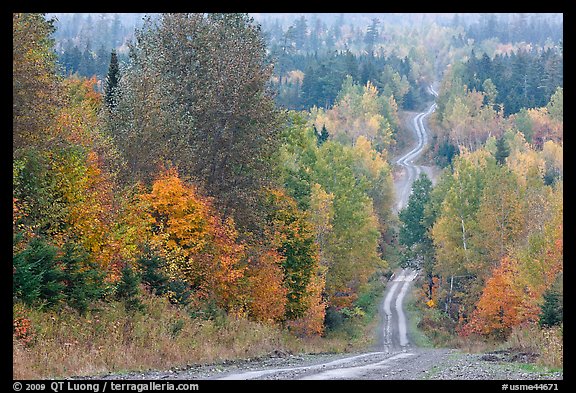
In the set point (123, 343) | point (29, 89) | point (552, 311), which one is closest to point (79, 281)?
point (123, 343)

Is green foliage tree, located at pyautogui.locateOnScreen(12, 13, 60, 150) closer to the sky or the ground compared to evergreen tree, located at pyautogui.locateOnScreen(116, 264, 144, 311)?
closer to the sky

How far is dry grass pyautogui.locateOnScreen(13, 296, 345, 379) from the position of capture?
15758 millimetres

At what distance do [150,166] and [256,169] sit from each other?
4.75m

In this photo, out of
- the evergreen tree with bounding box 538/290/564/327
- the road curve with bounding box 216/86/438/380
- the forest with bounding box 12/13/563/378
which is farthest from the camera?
the evergreen tree with bounding box 538/290/564/327

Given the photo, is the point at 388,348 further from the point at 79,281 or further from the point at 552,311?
the point at 79,281

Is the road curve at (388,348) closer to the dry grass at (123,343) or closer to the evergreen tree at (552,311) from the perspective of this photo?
the dry grass at (123,343)

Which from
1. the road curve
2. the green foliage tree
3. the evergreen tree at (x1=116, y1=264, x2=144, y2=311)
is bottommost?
the road curve

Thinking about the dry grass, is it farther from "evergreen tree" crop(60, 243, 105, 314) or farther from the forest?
"evergreen tree" crop(60, 243, 105, 314)

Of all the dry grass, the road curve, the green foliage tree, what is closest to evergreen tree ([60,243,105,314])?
the dry grass

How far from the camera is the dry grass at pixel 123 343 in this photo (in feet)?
51.7

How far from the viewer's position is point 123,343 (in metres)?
19.2

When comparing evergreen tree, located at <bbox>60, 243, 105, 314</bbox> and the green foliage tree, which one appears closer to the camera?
evergreen tree, located at <bbox>60, 243, 105, 314</bbox>

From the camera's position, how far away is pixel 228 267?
3092 centimetres

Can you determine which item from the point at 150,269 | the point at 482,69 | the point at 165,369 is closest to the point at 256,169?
the point at 150,269
